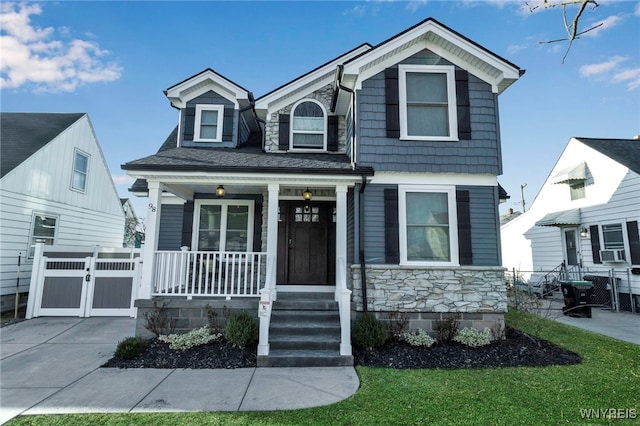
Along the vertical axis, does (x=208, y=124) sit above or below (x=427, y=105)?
above

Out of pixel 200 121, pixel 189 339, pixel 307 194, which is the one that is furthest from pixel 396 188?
pixel 200 121

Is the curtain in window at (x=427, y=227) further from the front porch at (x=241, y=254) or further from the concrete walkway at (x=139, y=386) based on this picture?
the concrete walkway at (x=139, y=386)

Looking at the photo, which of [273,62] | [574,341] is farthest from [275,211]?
[273,62]

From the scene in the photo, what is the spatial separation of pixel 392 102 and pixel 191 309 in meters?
6.01

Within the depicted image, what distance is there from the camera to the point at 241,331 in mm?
5391

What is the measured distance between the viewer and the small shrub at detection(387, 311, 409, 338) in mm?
6000

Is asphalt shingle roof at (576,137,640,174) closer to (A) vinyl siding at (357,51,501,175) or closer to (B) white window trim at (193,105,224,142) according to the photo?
(A) vinyl siding at (357,51,501,175)

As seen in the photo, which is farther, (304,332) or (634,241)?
(634,241)

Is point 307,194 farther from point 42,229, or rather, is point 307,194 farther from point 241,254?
point 42,229

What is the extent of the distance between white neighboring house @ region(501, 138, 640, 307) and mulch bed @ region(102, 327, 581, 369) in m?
6.72

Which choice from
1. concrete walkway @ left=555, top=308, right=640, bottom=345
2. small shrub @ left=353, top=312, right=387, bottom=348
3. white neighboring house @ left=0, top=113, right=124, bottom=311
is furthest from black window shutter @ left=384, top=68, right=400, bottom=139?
white neighboring house @ left=0, top=113, right=124, bottom=311

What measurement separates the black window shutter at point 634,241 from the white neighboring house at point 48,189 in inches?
726

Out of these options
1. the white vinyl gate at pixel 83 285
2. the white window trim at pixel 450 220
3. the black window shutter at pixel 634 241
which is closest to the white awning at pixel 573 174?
the black window shutter at pixel 634 241

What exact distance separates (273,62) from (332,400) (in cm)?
1212
